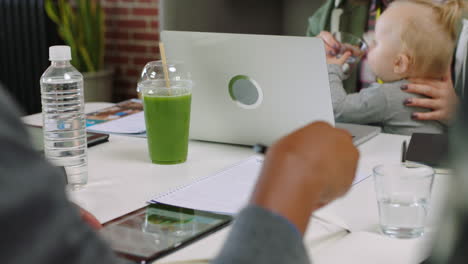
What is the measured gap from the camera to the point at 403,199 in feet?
2.91

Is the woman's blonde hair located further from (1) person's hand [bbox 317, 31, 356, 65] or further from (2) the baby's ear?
(1) person's hand [bbox 317, 31, 356, 65]

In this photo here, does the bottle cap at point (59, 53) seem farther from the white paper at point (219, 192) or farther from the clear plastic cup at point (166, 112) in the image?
the white paper at point (219, 192)

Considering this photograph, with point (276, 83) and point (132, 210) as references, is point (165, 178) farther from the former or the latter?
point (276, 83)

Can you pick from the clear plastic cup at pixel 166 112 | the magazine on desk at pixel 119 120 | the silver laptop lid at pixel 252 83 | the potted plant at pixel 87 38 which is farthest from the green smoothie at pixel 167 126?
the potted plant at pixel 87 38

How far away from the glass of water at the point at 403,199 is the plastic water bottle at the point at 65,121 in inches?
21.7

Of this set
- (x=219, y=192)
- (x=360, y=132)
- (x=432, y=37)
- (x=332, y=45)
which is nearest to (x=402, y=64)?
(x=432, y=37)

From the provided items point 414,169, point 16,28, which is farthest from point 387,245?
point 16,28

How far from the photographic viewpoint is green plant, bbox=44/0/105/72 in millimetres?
3705

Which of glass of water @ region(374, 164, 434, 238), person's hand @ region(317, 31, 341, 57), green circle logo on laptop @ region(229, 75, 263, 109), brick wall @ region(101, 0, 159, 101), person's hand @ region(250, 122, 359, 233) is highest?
person's hand @ region(250, 122, 359, 233)

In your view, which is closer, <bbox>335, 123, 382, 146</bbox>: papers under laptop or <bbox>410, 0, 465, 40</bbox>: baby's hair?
<bbox>335, 123, 382, 146</bbox>: papers under laptop

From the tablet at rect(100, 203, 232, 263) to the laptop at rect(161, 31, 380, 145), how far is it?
395mm

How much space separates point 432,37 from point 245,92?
683mm

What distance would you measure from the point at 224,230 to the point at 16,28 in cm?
330

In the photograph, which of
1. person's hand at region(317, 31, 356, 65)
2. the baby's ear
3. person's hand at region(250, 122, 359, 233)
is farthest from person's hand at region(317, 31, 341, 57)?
person's hand at region(250, 122, 359, 233)
